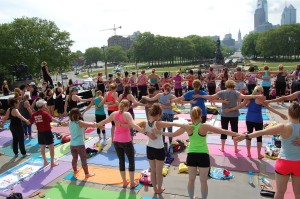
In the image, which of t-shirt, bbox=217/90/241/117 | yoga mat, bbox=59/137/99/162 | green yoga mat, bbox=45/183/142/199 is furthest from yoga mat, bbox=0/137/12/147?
t-shirt, bbox=217/90/241/117

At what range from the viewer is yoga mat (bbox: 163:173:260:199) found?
5.13 metres

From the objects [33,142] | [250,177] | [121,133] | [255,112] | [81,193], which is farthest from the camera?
[33,142]

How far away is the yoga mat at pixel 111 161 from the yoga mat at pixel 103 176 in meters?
0.31

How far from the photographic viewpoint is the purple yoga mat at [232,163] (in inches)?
248

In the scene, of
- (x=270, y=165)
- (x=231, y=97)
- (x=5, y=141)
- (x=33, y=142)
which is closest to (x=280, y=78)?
(x=231, y=97)

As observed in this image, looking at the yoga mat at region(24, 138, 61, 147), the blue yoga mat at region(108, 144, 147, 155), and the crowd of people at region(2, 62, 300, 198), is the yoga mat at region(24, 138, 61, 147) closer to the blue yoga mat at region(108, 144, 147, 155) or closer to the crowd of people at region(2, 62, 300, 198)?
the crowd of people at region(2, 62, 300, 198)

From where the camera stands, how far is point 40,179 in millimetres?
6324

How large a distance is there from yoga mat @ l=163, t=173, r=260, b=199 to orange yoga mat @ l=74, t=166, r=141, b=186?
879mm

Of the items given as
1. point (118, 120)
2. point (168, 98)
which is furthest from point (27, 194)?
point (168, 98)

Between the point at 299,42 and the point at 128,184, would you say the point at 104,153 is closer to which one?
the point at 128,184

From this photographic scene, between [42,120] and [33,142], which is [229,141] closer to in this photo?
[42,120]

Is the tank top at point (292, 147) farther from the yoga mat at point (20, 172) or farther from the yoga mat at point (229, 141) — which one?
the yoga mat at point (20, 172)

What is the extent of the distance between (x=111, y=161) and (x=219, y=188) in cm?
303

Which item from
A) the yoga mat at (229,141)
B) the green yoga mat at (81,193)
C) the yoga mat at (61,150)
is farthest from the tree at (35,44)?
the green yoga mat at (81,193)
